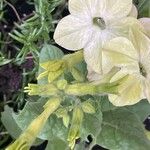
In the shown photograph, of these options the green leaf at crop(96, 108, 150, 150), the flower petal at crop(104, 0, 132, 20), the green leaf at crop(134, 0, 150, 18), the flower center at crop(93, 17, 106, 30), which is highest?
the flower petal at crop(104, 0, 132, 20)

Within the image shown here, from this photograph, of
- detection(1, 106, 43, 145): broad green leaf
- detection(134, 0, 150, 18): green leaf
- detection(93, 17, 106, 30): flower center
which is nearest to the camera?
detection(93, 17, 106, 30): flower center

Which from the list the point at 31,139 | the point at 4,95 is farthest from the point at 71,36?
the point at 4,95

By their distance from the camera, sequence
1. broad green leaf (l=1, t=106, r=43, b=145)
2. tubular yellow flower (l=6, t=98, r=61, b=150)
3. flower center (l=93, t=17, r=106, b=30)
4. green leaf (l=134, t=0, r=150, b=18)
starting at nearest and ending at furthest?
tubular yellow flower (l=6, t=98, r=61, b=150), flower center (l=93, t=17, r=106, b=30), green leaf (l=134, t=0, r=150, b=18), broad green leaf (l=1, t=106, r=43, b=145)

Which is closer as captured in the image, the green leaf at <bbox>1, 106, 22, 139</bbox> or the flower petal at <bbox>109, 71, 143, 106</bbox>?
the flower petal at <bbox>109, 71, 143, 106</bbox>

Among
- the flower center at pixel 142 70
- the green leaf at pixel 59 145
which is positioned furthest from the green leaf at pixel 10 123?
the flower center at pixel 142 70

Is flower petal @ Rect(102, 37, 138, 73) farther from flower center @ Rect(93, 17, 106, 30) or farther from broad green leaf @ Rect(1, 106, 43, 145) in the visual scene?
broad green leaf @ Rect(1, 106, 43, 145)

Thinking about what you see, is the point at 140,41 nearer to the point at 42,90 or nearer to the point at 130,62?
the point at 130,62

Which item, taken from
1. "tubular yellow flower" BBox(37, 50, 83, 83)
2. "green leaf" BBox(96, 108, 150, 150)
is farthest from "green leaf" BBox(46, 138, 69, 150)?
"tubular yellow flower" BBox(37, 50, 83, 83)
